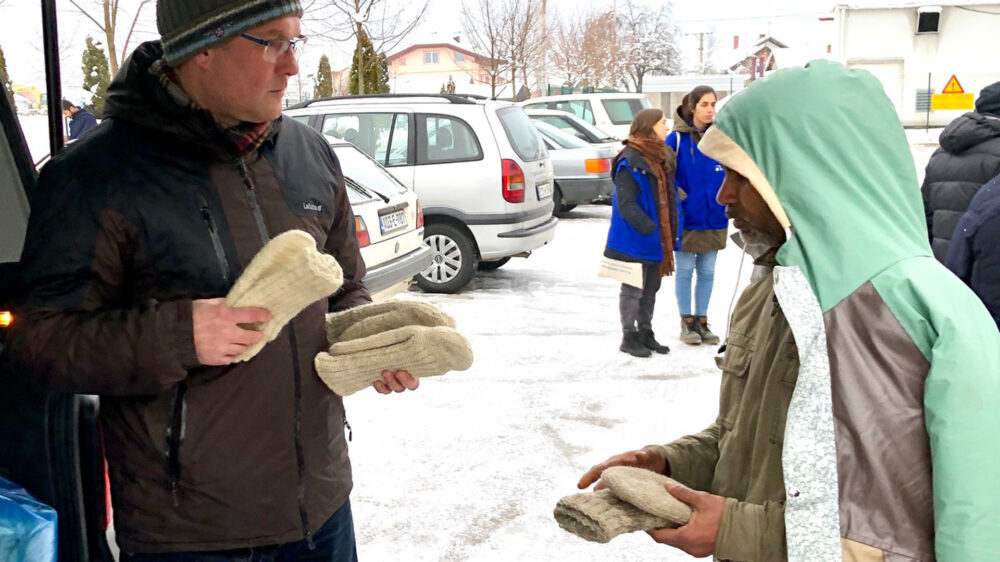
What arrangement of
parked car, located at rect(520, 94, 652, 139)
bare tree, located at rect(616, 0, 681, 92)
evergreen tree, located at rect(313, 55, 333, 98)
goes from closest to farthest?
parked car, located at rect(520, 94, 652, 139) < evergreen tree, located at rect(313, 55, 333, 98) < bare tree, located at rect(616, 0, 681, 92)

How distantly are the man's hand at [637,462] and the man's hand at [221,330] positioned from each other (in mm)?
852

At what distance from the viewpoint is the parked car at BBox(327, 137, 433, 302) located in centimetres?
666

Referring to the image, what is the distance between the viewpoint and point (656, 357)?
663 cm

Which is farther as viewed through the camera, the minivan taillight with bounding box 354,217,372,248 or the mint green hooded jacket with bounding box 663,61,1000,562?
the minivan taillight with bounding box 354,217,372,248

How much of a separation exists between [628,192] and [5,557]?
5281 mm

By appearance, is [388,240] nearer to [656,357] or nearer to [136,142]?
[656,357]

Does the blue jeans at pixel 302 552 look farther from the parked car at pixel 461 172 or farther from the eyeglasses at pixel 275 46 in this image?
the parked car at pixel 461 172

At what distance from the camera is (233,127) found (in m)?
1.93

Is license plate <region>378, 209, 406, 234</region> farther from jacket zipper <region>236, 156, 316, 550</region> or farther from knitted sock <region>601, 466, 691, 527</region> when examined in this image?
knitted sock <region>601, 466, 691, 527</region>

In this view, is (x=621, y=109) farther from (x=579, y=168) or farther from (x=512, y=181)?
(x=512, y=181)

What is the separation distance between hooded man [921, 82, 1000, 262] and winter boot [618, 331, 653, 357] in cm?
225

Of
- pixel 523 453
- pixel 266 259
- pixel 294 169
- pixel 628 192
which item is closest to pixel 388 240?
pixel 628 192

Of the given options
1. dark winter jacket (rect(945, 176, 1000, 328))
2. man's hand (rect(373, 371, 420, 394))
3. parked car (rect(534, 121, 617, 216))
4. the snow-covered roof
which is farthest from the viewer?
the snow-covered roof

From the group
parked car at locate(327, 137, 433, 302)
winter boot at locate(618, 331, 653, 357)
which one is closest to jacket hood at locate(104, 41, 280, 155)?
parked car at locate(327, 137, 433, 302)
